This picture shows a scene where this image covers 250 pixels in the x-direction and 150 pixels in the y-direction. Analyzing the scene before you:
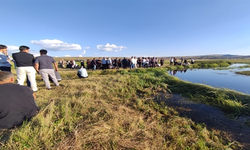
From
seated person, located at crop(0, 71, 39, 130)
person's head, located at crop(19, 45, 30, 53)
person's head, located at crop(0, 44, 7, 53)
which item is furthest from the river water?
person's head, located at crop(0, 44, 7, 53)

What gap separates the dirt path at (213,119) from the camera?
92.2 inches

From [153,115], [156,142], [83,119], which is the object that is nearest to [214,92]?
[153,115]

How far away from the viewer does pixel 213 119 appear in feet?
9.75

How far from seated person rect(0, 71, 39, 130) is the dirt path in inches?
150

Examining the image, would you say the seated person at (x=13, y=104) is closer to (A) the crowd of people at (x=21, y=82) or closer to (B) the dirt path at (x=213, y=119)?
(A) the crowd of people at (x=21, y=82)

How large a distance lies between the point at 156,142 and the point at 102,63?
13.0 m

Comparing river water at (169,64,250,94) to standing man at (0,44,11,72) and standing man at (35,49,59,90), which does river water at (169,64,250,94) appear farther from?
standing man at (0,44,11,72)

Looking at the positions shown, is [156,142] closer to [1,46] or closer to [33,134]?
[33,134]

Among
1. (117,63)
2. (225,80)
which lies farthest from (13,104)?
(117,63)

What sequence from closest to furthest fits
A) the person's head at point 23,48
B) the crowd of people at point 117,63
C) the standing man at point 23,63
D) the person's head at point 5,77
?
the person's head at point 5,77 < the standing man at point 23,63 < the person's head at point 23,48 < the crowd of people at point 117,63

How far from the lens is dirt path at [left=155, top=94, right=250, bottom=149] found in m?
2.34

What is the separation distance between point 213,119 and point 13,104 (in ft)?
15.0

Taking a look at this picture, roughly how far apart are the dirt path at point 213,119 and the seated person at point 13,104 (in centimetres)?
380

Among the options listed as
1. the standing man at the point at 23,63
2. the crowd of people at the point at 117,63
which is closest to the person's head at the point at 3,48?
the standing man at the point at 23,63
